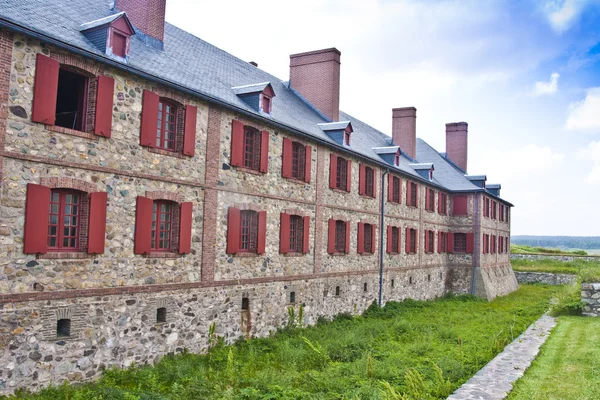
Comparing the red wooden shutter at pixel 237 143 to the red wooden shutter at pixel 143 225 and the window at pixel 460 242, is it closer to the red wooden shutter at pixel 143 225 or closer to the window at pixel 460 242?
the red wooden shutter at pixel 143 225

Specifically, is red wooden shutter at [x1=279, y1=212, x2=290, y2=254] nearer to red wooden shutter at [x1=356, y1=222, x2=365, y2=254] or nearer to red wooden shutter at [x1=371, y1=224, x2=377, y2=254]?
red wooden shutter at [x1=356, y1=222, x2=365, y2=254]

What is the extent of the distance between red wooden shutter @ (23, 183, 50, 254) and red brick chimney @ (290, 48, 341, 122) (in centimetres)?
1512

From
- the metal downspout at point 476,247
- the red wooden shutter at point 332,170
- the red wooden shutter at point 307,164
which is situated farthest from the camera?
the metal downspout at point 476,247

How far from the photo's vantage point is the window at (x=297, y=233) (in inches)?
671

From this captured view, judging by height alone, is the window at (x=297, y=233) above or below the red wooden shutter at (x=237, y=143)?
below

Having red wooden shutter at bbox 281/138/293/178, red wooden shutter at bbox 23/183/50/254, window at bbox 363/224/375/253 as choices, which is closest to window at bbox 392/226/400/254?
window at bbox 363/224/375/253

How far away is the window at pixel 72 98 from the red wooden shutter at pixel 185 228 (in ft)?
10.0

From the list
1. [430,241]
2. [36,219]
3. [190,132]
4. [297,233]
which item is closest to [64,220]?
[36,219]

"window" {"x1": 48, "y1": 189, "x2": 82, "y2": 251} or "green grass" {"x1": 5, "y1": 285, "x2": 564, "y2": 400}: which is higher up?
"window" {"x1": 48, "y1": 189, "x2": 82, "y2": 251}

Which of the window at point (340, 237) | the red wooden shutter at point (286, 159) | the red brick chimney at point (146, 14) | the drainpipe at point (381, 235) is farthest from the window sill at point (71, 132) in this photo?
the drainpipe at point (381, 235)

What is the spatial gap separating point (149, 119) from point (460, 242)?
24681 mm

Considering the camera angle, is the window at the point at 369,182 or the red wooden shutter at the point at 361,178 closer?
the red wooden shutter at the point at 361,178

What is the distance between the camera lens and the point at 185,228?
1234 centimetres

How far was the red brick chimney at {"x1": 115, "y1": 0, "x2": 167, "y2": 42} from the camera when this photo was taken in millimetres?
14000
